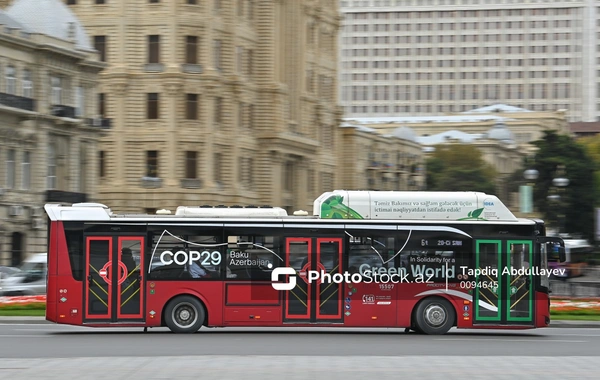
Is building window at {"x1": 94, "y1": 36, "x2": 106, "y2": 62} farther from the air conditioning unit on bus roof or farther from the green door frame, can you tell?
the green door frame

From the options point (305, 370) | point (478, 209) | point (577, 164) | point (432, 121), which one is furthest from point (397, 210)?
point (432, 121)

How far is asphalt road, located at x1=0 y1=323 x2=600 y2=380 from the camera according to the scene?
58.5 ft

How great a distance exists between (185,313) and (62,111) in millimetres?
33573

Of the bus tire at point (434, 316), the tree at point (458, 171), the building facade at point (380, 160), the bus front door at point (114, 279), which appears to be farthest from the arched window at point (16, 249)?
the tree at point (458, 171)

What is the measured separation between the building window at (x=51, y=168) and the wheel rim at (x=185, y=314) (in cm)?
3329

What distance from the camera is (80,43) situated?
6206 cm

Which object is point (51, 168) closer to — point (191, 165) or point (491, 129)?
point (191, 165)

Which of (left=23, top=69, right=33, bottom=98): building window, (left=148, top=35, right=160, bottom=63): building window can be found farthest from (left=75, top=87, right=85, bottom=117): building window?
(left=148, top=35, right=160, bottom=63): building window

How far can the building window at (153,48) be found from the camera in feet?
246

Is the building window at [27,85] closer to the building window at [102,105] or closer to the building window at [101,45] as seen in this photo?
the building window at [102,105]

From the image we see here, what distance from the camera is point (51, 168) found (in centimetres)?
5972

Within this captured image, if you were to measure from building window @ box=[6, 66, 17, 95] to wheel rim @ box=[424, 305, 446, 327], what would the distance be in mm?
32829

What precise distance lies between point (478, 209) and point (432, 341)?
3697 millimetres

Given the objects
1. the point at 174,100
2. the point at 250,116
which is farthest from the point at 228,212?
the point at 250,116
